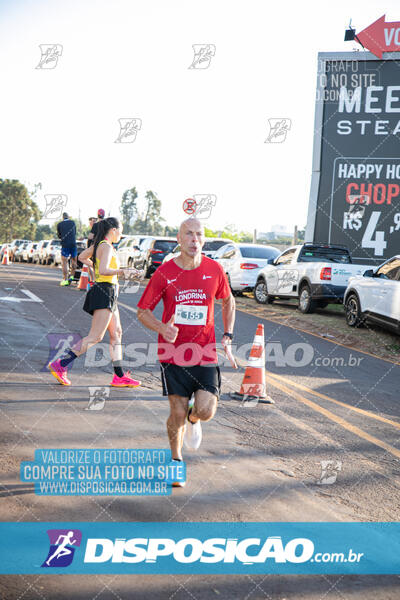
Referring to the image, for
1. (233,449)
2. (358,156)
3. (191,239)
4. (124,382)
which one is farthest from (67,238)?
(191,239)

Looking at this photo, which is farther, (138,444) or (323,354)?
(323,354)

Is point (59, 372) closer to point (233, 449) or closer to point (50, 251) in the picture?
point (233, 449)

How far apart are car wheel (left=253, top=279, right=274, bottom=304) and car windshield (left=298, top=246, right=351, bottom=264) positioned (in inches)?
74.5

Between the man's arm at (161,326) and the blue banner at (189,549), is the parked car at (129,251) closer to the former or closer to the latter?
the man's arm at (161,326)

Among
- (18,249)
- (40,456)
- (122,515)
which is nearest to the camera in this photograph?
(122,515)

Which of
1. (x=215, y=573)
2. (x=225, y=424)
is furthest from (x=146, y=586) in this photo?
(x=225, y=424)

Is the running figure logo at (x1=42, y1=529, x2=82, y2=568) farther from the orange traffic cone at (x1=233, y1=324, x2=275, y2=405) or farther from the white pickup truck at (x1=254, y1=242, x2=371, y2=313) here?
the white pickup truck at (x1=254, y1=242, x2=371, y2=313)

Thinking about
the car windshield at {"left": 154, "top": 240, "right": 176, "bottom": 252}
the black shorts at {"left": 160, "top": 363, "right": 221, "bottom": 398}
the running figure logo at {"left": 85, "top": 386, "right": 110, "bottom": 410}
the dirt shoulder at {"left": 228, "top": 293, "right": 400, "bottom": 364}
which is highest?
Answer: the car windshield at {"left": 154, "top": 240, "right": 176, "bottom": 252}

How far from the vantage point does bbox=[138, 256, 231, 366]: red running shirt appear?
4914 millimetres

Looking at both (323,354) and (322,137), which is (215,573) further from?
(322,137)

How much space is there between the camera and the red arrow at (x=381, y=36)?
23.2 metres

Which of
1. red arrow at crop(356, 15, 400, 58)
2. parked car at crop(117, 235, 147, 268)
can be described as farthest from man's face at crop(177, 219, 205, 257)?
parked car at crop(117, 235, 147, 268)

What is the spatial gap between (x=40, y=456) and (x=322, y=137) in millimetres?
20514

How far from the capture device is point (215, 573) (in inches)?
149
